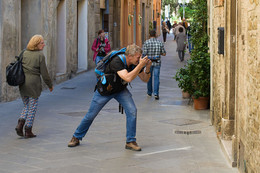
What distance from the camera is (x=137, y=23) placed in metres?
38.2

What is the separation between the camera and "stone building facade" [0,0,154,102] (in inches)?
518

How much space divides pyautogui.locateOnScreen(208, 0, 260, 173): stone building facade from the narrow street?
0.35 metres

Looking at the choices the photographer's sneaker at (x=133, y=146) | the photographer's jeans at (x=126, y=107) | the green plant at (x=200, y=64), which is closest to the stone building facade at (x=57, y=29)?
the green plant at (x=200, y=64)

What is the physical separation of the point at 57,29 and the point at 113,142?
10.6 m

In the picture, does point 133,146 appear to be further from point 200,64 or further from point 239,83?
point 200,64

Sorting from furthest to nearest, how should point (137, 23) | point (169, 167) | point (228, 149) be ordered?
point (137, 23) → point (228, 149) → point (169, 167)

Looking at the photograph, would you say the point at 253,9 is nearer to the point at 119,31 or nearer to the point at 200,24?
the point at 200,24

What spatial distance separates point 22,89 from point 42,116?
88.1 inches

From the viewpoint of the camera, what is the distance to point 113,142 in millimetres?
8195

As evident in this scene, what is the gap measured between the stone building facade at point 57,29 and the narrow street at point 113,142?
4.75 ft

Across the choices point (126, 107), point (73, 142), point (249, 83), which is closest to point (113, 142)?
point (73, 142)

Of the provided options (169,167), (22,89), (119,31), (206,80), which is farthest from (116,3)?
(169,167)

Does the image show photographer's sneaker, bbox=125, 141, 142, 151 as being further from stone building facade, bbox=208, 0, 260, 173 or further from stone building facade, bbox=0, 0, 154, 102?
stone building facade, bbox=0, 0, 154, 102

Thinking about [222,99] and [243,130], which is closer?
[243,130]
